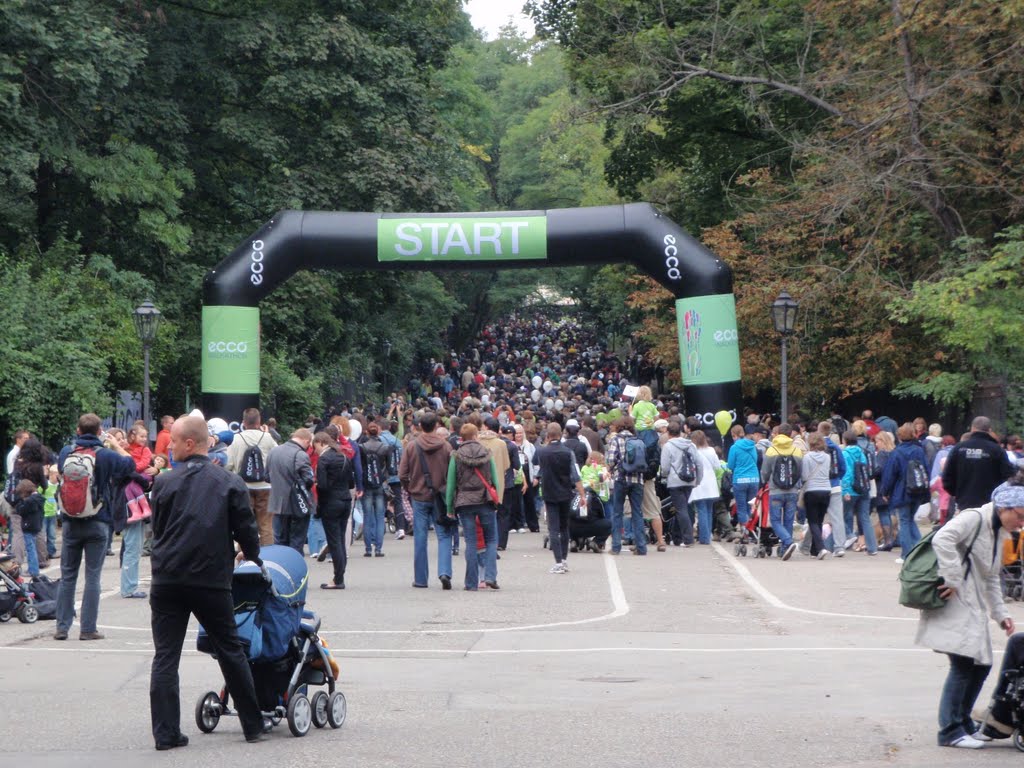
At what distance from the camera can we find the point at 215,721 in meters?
8.40

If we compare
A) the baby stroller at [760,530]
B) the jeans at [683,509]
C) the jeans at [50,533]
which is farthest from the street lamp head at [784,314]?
the jeans at [50,533]

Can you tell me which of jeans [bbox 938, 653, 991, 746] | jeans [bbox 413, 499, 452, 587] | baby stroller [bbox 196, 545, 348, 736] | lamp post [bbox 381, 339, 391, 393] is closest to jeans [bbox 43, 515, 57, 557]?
jeans [bbox 413, 499, 452, 587]

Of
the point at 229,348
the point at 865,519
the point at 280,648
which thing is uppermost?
the point at 229,348

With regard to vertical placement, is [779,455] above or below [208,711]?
above

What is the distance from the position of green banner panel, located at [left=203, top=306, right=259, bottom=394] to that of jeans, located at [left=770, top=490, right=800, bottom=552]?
10397 mm

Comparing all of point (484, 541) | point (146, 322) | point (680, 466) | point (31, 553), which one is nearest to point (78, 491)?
point (484, 541)

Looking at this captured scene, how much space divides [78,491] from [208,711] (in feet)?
13.2

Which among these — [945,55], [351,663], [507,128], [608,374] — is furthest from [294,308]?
[507,128]

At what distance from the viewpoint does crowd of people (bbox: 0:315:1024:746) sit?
1293cm

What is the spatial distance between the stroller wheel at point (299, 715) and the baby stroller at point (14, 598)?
19.3 feet

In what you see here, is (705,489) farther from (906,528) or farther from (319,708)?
(319,708)

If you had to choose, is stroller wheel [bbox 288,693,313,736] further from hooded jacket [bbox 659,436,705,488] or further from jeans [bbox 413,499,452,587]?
hooded jacket [bbox 659,436,705,488]

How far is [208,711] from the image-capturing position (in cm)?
833

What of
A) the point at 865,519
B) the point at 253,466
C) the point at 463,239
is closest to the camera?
the point at 253,466
